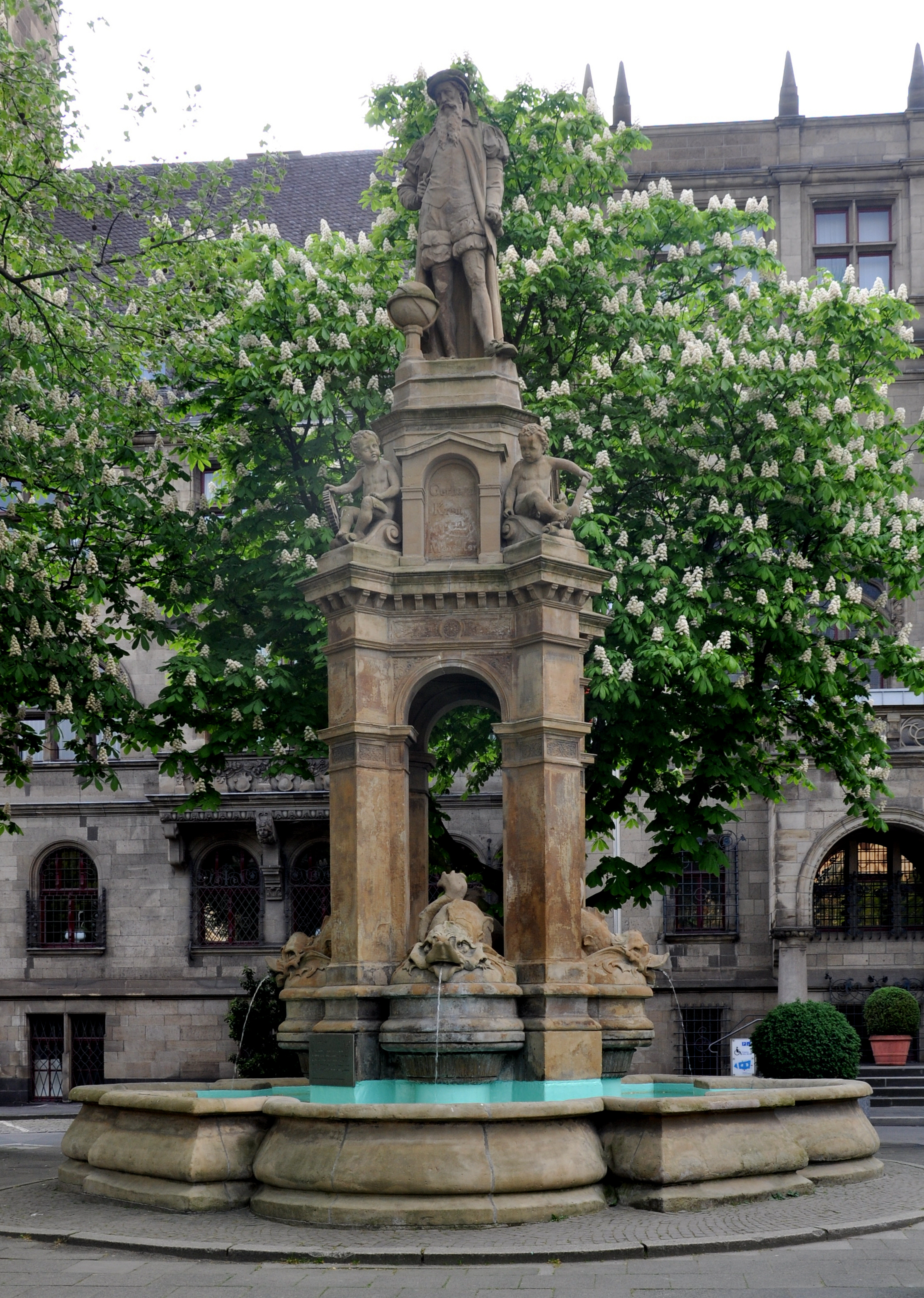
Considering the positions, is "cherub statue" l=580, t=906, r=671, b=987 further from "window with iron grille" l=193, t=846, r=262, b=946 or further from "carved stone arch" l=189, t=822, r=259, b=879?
"window with iron grille" l=193, t=846, r=262, b=946

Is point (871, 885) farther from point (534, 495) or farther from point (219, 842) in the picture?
point (534, 495)

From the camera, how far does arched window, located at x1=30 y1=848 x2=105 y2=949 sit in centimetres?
3238

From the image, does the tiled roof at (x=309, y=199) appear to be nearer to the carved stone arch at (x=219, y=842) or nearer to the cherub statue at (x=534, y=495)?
the carved stone arch at (x=219, y=842)

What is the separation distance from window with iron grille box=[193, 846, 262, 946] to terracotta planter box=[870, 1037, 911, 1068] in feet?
41.5

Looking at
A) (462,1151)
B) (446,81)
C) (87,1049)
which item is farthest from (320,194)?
(462,1151)

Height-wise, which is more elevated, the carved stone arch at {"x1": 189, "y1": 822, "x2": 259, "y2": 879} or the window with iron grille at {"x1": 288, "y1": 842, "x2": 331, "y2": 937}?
the carved stone arch at {"x1": 189, "y1": 822, "x2": 259, "y2": 879}

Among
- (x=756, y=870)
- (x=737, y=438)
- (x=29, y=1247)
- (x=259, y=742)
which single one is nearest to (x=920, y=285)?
(x=756, y=870)

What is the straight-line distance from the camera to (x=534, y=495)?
43.7ft

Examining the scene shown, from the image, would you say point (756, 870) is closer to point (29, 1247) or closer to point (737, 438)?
point (737, 438)

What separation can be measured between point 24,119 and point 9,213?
4.33 ft

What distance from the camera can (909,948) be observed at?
3008 centimetres

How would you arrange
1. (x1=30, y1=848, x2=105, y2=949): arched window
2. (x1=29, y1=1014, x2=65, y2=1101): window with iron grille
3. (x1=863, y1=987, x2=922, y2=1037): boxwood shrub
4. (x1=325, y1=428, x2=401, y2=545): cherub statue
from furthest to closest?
(x1=30, y1=848, x2=105, y2=949): arched window
(x1=29, y1=1014, x2=65, y2=1101): window with iron grille
(x1=863, y1=987, x2=922, y2=1037): boxwood shrub
(x1=325, y1=428, x2=401, y2=545): cherub statue

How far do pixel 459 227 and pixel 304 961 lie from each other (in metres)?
7.18

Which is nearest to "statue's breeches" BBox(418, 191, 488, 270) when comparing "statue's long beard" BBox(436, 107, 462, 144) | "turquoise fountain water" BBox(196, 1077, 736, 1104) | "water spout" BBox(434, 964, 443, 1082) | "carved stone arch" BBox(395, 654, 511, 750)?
"statue's long beard" BBox(436, 107, 462, 144)
